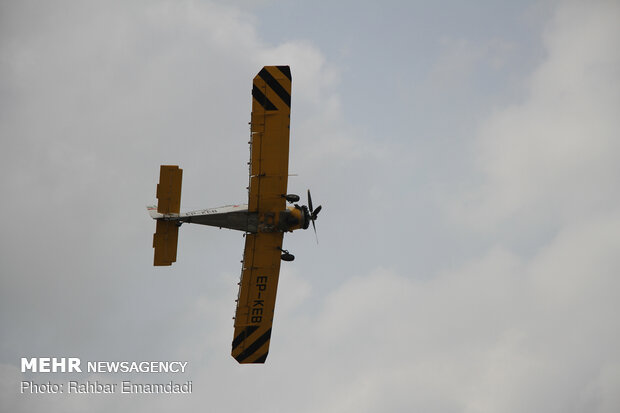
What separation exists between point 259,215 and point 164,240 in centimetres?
369

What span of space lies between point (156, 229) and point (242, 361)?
6.22m

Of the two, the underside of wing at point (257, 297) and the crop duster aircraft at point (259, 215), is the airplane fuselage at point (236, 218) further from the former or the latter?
the underside of wing at point (257, 297)

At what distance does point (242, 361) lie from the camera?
3144 centimetres

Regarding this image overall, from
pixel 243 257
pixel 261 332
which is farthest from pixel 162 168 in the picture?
pixel 261 332

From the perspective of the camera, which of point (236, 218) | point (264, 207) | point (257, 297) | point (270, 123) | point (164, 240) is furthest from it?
point (257, 297)

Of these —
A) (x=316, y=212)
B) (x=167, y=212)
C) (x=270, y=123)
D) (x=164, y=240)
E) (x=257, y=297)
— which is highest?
(x=270, y=123)

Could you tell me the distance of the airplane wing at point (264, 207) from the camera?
1127 inches

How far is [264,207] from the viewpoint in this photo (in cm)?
2966

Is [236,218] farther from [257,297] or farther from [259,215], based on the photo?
[257,297]

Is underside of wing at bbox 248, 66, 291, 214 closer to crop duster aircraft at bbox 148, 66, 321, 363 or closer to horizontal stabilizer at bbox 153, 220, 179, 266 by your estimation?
crop duster aircraft at bbox 148, 66, 321, 363

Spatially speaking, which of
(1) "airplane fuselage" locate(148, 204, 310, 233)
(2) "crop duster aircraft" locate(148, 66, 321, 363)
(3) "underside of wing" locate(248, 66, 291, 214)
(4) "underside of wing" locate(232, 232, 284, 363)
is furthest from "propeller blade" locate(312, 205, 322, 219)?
(3) "underside of wing" locate(248, 66, 291, 214)

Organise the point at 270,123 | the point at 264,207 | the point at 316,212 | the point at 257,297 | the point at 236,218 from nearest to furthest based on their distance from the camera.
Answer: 1. the point at 270,123
2. the point at 264,207
3. the point at 236,218
4. the point at 257,297
5. the point at 316,212

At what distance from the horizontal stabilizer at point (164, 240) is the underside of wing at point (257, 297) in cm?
280

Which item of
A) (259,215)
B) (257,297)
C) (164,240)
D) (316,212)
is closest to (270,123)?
(259,215)
